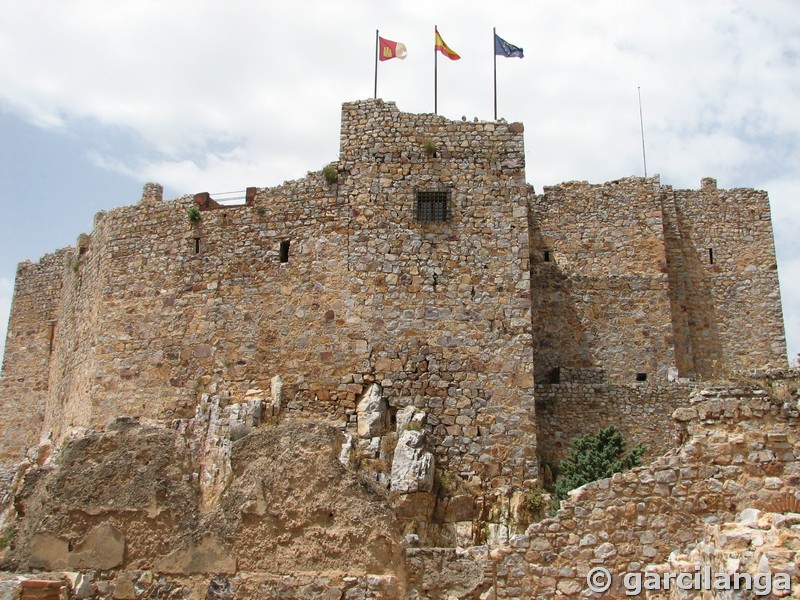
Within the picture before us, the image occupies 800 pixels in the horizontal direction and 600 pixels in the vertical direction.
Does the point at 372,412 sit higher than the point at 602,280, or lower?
lower

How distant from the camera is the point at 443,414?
583 inches

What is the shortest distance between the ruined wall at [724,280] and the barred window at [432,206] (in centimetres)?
847

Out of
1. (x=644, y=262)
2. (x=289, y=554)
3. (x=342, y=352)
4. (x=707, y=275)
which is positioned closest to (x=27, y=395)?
(x=342, y=352)

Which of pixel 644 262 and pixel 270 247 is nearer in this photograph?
pixel 270 247

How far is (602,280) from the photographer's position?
796 inches

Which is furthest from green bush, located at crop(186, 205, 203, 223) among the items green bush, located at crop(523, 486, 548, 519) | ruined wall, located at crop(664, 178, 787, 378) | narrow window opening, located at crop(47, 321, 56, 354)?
ruined wall, located at crop(664, 178, 787, 378)

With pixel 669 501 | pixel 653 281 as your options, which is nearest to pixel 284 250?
pixel 653 281

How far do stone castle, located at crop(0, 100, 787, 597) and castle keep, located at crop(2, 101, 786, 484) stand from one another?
0.04 metres

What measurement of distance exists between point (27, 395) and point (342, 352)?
13090 mm

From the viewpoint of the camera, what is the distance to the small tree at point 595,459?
49.1 ft

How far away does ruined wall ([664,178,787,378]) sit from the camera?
21.9 metres

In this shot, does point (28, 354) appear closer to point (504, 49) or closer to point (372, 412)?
point (372, 412)

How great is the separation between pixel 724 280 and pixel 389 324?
11.6 metres

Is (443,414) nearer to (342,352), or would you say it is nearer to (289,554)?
(342,352)
